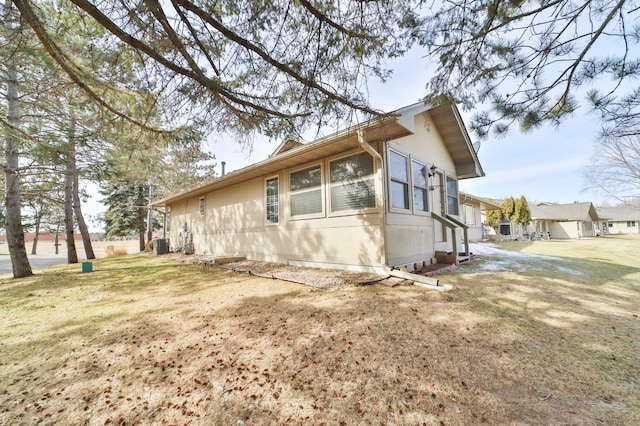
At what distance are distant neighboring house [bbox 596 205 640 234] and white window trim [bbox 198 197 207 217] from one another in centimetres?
5190

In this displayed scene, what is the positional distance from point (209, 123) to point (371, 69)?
8.86ft

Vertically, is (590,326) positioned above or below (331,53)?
below

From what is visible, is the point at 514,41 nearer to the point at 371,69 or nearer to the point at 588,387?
the point at 371,69

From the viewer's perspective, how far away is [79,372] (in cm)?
237

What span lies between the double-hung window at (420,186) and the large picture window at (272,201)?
4157 mm

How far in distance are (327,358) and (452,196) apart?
8.65 meters

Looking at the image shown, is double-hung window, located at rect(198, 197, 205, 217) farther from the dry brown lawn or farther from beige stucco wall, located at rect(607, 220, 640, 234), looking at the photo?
beige stucco wall, located at rect(607, 220, 640, 234)

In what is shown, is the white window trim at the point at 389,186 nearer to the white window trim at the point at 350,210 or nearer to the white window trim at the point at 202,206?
the white window trim at the point at 350,210

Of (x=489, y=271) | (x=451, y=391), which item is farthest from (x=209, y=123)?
(x=489, y=271)

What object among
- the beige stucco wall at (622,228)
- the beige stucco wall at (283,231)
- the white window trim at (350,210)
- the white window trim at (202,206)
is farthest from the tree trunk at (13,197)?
the beige stucco wall at (622,228)

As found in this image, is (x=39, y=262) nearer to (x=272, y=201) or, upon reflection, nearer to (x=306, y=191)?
(x=272, y=201)

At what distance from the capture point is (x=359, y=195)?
608 cm

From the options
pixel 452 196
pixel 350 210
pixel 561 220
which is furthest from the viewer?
pixel 561 220

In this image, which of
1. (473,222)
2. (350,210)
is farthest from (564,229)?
(350,210)
